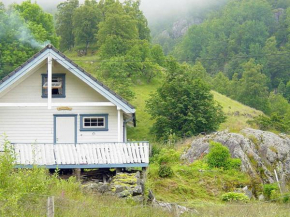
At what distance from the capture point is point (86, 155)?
70.6 ft

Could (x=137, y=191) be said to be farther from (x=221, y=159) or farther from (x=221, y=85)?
(x=221, y=85)

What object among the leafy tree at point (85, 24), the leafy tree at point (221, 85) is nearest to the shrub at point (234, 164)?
the leafy tree at point (85, 24)

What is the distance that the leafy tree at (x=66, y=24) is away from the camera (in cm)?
8906

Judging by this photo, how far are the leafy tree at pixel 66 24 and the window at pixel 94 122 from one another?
216ft

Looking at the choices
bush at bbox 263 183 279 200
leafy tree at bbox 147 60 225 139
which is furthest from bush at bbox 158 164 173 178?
leafy tree at bbox 147 60 225 139

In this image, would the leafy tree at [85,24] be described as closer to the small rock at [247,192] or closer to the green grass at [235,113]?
the green grass at [235,113]

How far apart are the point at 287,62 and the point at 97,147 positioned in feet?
392

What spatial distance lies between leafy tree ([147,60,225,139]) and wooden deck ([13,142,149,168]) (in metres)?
19.6

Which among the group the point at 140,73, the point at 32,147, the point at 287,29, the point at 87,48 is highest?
the point at 287,29

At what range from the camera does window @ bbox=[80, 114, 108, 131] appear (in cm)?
2434

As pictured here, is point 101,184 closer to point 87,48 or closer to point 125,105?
point 125,105

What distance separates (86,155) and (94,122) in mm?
3239

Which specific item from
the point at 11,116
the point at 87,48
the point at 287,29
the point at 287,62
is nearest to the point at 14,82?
the point at 11,116

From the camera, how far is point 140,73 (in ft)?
203
